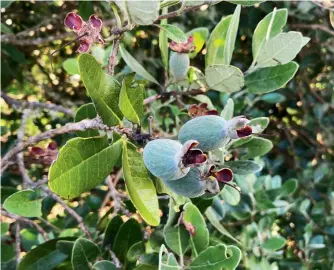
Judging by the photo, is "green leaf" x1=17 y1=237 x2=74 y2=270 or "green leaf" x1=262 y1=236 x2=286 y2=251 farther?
"green leaf" x1=262 y1=236 x2=286 y2=251

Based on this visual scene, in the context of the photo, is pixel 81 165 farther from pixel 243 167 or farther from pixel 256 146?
pixel 256 146

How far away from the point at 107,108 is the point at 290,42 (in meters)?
0.37

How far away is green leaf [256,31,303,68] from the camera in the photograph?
0.85 metres

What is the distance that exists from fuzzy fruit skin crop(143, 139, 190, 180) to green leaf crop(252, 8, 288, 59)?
39cm

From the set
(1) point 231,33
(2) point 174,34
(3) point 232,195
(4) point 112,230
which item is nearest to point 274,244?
(3) point 232,195

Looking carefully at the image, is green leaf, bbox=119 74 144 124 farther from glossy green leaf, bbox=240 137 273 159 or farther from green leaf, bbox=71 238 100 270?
glossy green leaf, bbox=240 137 273 159

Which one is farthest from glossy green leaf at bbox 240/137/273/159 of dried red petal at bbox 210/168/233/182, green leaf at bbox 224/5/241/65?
dried red petal at bbox 210/168/233/182

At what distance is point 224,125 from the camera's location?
0.59m

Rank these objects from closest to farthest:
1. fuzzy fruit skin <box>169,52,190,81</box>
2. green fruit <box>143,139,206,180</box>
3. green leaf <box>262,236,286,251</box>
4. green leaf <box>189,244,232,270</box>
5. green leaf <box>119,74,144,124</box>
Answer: green fruit <box>143,139,206,180</box>
green leaf <box>119,74,144,124</box>
green leaf <box>189,244,232,270</box>
fuzzy fruit skin <box>169,52,190,81</box>
green leaf <box>262,236,286,251</box>

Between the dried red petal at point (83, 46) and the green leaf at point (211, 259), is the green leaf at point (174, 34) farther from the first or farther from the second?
the green leaf at point (211, 259)

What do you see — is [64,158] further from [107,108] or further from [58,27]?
[58,27]

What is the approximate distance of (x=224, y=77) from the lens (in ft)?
2.80

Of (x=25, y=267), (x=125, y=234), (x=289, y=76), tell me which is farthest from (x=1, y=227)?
(x=289, y=76)

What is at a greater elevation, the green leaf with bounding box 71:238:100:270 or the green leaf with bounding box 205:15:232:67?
the green leaf with bounding box 205:15:232:67
